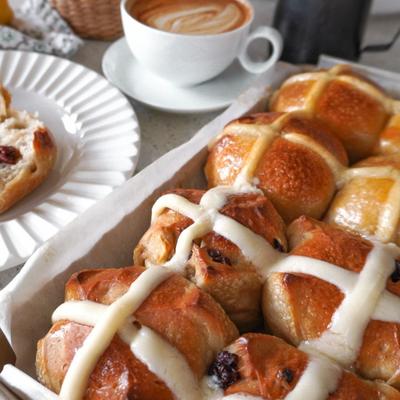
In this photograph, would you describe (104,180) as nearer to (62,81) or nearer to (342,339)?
(62,81)

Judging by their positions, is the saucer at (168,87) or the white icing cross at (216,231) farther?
the saucer at (168,87)

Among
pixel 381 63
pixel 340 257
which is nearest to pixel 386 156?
pixel 340 257

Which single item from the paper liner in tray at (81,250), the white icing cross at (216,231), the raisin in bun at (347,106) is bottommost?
the paper liner in tray at (81,250)

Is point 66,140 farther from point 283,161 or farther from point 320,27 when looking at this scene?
point 320,27

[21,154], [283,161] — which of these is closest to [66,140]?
[21,154]

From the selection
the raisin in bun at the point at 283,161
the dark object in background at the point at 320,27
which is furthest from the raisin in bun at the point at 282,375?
the dark object in background at the point at 320,27

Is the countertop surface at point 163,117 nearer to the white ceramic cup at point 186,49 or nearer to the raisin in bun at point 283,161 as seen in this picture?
the white ceramic cup at point 186,49

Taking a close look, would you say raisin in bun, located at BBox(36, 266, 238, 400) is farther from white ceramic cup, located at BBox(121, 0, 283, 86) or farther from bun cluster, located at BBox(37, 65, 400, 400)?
white ceramic cup, located at BBox(121, 0, 283, 86)
